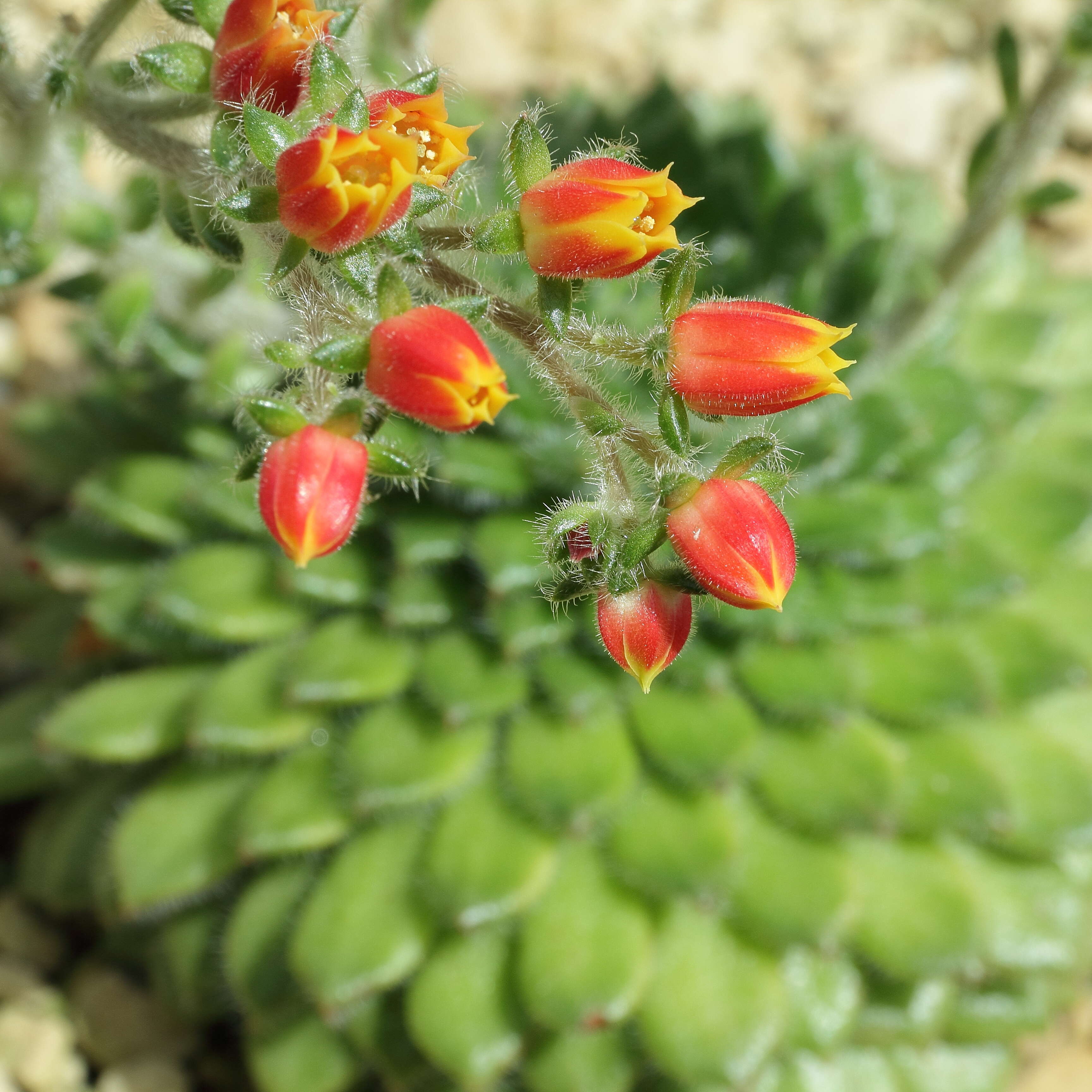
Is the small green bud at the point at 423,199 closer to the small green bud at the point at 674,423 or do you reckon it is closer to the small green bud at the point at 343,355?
the small green bud at the point at 343,355

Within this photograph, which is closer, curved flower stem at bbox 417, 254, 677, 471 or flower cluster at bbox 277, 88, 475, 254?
flower cluster at bbox 277, 88, 475, 254

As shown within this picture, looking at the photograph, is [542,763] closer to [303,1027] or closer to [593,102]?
[303,1027]

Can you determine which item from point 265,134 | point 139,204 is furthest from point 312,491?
point 139,204

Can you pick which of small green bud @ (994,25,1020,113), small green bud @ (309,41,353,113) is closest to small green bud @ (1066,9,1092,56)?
small green bud @ (994,25,1020,113)

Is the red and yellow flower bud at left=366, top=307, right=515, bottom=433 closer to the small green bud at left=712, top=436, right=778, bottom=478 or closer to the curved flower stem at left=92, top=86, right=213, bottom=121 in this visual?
the small green bud at left=712, top=436, right=778, bottom=478

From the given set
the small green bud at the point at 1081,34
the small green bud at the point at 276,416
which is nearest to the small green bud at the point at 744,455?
the small green bud at the point at 276,416
